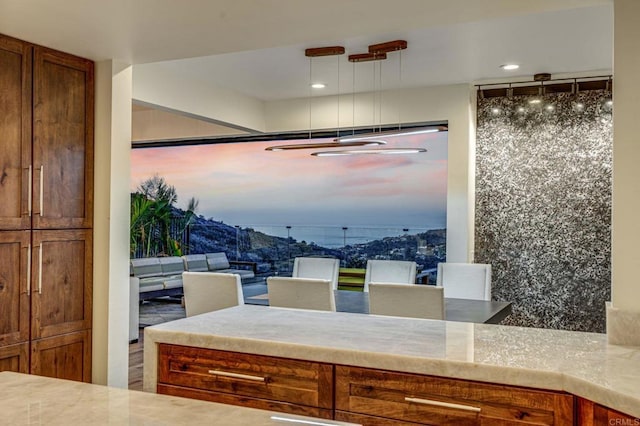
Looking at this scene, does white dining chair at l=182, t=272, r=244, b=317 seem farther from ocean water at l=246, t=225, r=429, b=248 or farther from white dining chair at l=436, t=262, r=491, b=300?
ocean water at l=246, t=225, r=429, b=248

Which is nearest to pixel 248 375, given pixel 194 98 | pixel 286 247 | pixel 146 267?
pixel 194 98

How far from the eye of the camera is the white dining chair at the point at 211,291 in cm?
383

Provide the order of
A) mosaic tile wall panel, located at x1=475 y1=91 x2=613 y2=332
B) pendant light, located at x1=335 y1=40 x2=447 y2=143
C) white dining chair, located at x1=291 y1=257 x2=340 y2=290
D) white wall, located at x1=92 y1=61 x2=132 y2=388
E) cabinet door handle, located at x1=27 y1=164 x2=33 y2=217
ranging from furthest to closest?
1. white dining chair, located at x1=291 y1=257 x2=340 y2=290
2. mosaic tile wall panel, located at x1=475 y1=91 x2=613 y2=332
3. pendant light, located at x1=335 y1=40 x2=447 y2=143
4. white wall, located at x1=92 y1=61 x2=132 y2=388
5. cabinet door handle, located at x1=27 y1=164 x2=33 y2=217

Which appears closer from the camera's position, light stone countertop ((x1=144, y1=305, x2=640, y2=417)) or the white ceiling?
light stone countertop ((x1=144, y1=305, x2=640, y2=417))

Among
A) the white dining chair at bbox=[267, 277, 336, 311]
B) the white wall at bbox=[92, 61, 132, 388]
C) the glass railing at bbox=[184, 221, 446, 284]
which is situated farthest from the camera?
the glass railing at bbox=[184, 221, 446, 284]

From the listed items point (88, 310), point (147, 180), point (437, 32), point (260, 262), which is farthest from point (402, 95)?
point (147, 180)

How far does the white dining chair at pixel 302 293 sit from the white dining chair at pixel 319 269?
1551 millimetres

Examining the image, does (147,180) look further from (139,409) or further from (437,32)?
(139,409)

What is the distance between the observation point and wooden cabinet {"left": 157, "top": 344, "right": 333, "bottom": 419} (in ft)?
6.28

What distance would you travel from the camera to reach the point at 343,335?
2109mm

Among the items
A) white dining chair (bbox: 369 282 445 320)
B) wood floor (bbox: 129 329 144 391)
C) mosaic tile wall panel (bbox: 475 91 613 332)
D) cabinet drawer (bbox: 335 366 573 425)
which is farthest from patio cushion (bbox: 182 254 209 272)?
cabinet drawer (bbox: 335 366 573 425)

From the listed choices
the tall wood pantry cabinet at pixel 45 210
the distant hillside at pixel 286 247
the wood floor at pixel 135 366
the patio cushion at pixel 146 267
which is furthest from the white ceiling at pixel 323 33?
the patio cushion at pixel 146 267

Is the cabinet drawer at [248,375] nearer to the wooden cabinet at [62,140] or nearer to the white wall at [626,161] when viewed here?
the white wall at [626,161]

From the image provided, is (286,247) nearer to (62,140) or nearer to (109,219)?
(109,219)
